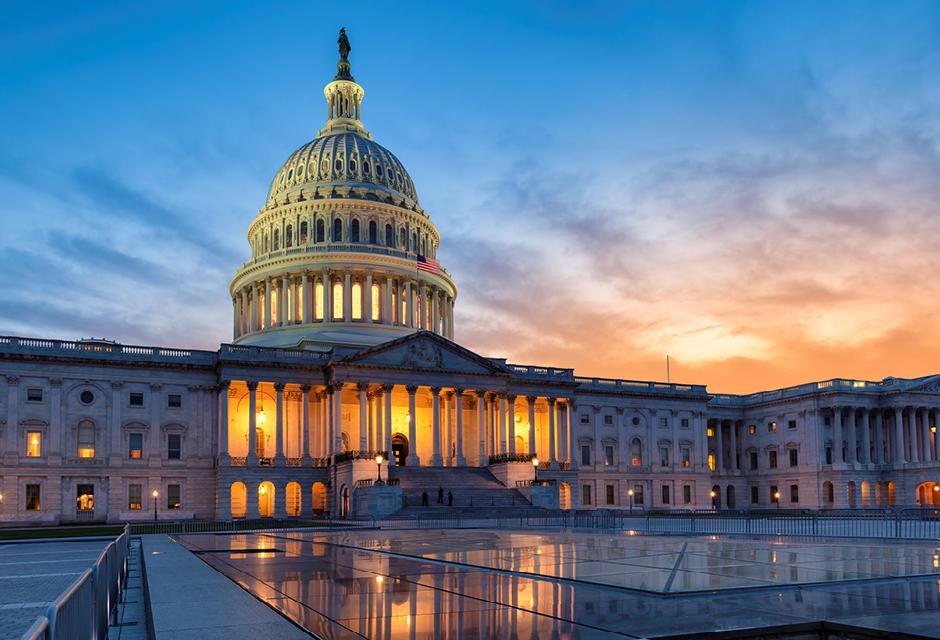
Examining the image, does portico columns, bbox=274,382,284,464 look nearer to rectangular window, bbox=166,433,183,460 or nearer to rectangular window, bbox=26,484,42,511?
rectangular window, bbox=166,433,183,460

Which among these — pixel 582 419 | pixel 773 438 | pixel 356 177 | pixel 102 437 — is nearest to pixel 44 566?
pixel 102 437

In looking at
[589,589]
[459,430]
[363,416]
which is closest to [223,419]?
[363,416]

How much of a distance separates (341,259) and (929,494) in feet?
244

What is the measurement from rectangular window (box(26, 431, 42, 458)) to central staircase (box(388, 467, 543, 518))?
98.9 feet

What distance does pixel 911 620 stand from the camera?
11461 mm

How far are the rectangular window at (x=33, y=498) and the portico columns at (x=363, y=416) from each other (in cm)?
2750

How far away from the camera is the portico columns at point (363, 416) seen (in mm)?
84000

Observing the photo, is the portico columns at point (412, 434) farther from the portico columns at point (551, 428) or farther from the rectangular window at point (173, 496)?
the rectangular window at point (173, 496)

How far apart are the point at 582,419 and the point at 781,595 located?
92.6 meters

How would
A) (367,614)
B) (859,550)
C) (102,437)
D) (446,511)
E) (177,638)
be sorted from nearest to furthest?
(177,638), (367,614), (859,550), (446,511), (102,437)

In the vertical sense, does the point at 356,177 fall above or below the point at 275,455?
above

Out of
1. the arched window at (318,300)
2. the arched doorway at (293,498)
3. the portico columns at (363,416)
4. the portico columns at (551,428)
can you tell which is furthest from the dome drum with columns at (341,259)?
the portico columns at (551,428)

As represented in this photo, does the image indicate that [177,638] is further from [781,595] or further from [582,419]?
[582,419]

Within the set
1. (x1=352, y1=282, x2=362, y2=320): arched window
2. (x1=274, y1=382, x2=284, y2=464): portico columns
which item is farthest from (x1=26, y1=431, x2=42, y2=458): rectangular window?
(x1=352, y1=282, x2=362, y2=320): arched window
